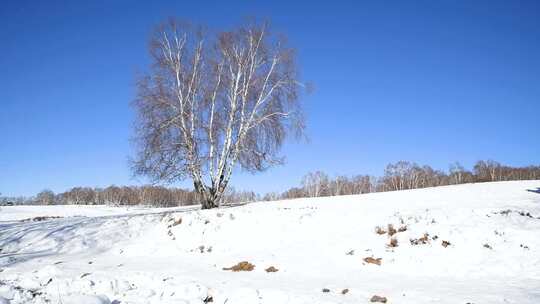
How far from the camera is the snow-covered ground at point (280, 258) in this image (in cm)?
691

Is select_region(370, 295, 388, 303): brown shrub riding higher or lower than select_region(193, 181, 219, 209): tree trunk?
lower

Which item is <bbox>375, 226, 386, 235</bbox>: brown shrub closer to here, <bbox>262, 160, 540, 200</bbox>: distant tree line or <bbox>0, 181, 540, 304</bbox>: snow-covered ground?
<bbox>0, 181, 540, 304</bbox>: snow-covered ground

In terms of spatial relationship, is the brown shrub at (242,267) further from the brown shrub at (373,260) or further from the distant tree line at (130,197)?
the distant tree line at (130,197)

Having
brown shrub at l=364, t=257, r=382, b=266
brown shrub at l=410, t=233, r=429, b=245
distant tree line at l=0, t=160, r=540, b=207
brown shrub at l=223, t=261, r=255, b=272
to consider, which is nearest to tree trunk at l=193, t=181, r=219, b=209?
brown shrub at l=223, t=261, r=255, b=272

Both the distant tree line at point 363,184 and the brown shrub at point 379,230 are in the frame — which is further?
the distant tree line at point 363,184

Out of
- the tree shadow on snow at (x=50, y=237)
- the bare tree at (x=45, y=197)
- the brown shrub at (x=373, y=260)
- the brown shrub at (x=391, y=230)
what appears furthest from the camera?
the bare tree at (x=45, y=197)

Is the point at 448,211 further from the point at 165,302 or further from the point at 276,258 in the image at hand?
the point at 165,302

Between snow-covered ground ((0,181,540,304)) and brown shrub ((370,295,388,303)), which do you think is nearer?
brown shrub ((370,295,388,303))

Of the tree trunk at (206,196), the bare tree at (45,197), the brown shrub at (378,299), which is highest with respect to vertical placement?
the tree trunk at (206,196)

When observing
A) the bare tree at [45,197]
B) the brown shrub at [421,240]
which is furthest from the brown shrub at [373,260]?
the bare tree at [45,197]

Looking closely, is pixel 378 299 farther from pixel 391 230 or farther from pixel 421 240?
pixel 391 230

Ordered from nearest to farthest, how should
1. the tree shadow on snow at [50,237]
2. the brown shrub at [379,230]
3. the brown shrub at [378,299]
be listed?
1. the brown shrub at [378,299]
2. the brown shrub at [379,230]
3. the tree shadow on snow at [50,237]

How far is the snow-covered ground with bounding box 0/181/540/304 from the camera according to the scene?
691cm

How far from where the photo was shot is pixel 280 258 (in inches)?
398
